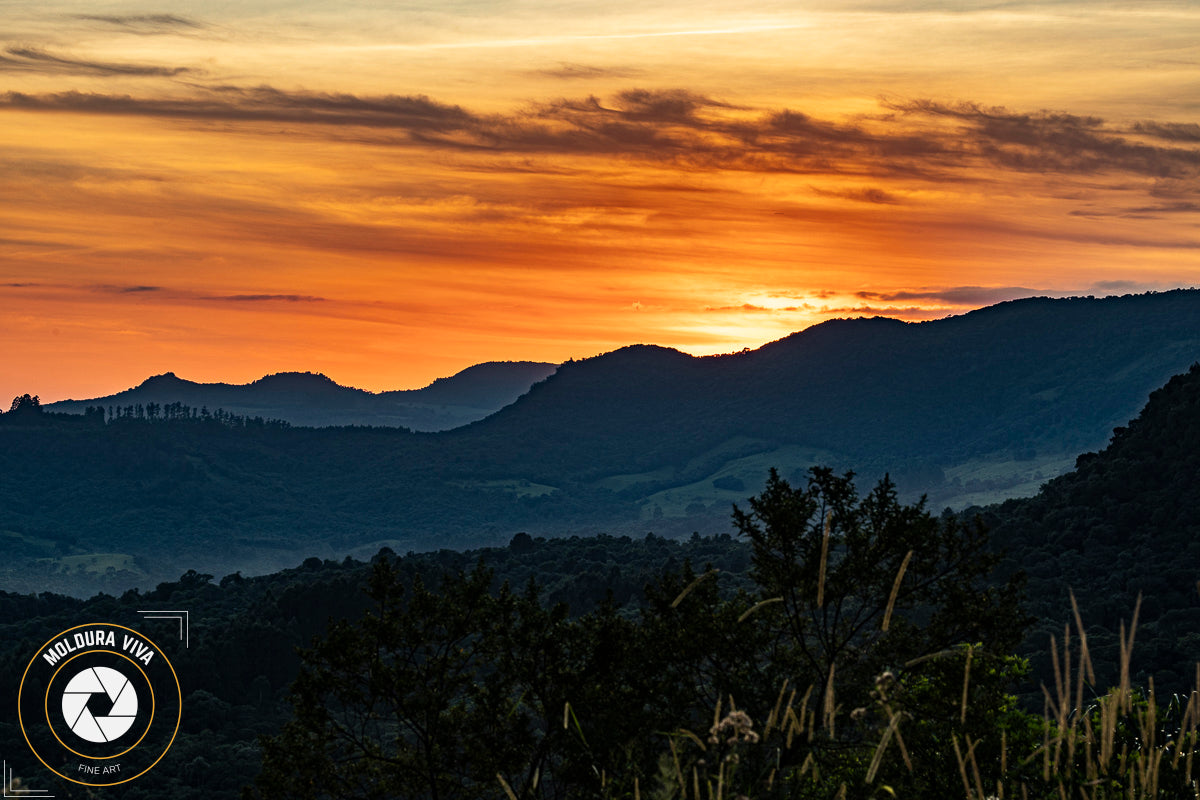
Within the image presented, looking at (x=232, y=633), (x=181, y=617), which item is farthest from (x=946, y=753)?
(x=181, y=617)

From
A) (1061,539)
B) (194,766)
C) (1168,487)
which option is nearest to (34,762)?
(194,766)

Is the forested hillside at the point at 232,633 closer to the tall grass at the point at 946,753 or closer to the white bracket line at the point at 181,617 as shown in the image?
the white bracket line at the point at 181,617

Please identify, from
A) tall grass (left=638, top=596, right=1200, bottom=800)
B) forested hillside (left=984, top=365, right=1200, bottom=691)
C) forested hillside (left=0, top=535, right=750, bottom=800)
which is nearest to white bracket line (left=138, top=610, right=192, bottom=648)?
forested hillside (left=0, top=535, right=750, bottom=800)

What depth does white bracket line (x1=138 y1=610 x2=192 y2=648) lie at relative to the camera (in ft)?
529

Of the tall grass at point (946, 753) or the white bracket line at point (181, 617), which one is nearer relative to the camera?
the tall grass at point (946, 753)

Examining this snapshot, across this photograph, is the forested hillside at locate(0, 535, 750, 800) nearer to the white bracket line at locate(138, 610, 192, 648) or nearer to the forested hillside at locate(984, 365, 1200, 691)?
the white bracket line at locate(138, 610, 192, 648)

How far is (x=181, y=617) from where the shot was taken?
175 m

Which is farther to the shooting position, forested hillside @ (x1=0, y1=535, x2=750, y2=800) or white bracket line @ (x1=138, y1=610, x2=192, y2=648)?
white bracket line @ (x1=138, y1=610, x2=192, y2=648)

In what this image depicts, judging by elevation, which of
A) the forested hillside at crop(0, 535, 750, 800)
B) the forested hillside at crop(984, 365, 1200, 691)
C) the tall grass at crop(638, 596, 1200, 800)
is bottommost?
the forested hillside at crop(0, 535, 750, 800)

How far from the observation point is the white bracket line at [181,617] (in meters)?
161

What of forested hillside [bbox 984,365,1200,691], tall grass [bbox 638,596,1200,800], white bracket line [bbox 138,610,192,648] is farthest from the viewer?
white bracket line [bbox 138,610,192,648]

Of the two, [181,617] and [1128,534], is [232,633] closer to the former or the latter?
A: [181,617]

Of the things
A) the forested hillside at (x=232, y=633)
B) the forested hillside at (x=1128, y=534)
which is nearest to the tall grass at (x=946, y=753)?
the forested hillside at (x=1128, y=534)

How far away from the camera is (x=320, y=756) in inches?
1128
